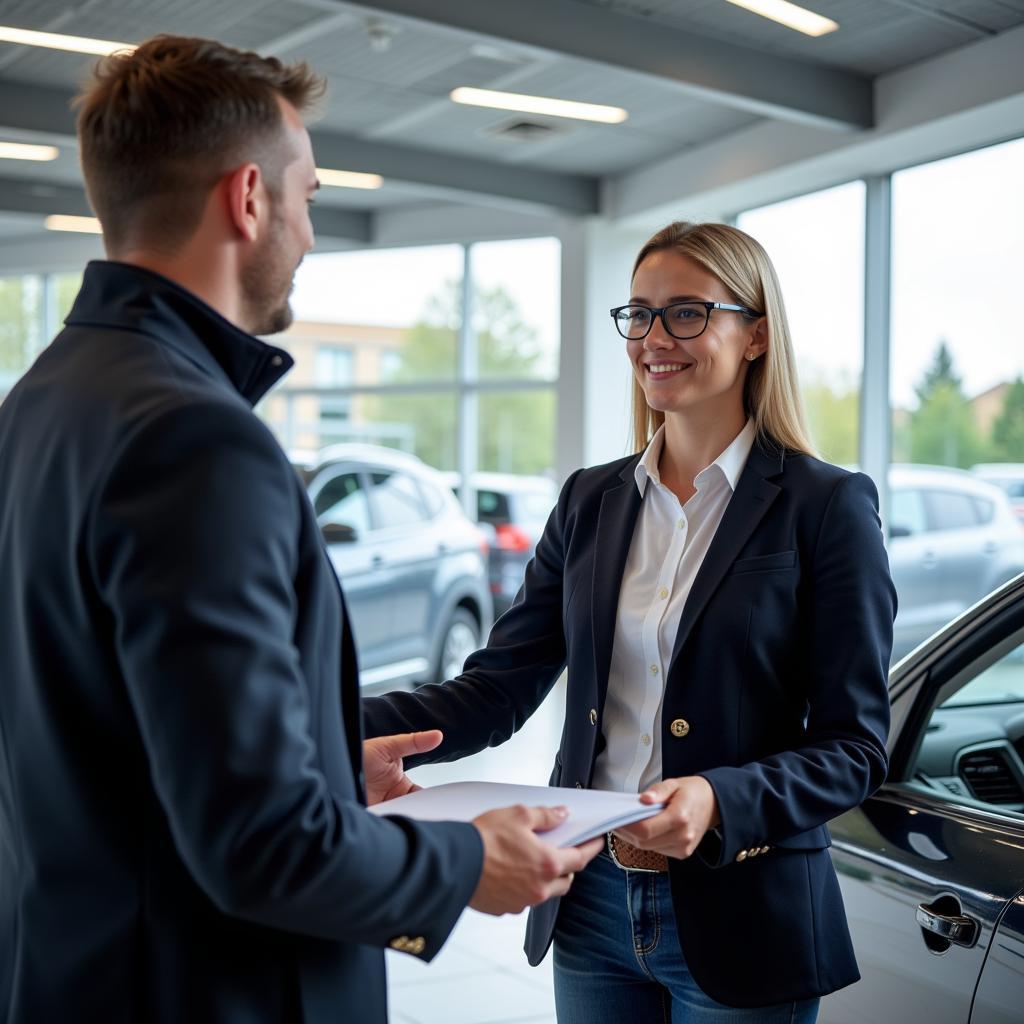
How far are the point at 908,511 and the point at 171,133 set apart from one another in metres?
6.81

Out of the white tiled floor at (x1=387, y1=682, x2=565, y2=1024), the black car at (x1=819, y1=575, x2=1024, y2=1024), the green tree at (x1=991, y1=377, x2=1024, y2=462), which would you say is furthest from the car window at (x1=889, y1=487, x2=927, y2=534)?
the black car at (x1=819, y1=575, x2=1024, y2=1024)

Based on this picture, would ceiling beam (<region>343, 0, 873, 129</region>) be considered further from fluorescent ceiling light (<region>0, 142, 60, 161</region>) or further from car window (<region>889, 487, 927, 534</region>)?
fluorescent ceiling light (<region>0, 142, 60, 161</region>)

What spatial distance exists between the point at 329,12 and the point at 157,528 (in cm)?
527

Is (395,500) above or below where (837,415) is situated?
below

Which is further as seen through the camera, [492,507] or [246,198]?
[492,507]

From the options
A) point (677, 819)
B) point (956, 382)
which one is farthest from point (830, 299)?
point (677, 819)

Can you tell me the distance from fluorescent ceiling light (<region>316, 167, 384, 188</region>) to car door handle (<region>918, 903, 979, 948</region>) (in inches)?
273

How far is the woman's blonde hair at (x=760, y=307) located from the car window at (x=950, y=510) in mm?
5559

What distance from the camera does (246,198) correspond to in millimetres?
1137

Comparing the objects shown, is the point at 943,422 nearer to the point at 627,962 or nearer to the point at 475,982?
the point at 475,982

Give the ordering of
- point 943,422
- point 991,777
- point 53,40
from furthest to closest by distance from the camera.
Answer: point 943,422 → point 53,40 → point 991,777

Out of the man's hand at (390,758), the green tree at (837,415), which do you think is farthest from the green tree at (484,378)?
the man's hand at (390,758)

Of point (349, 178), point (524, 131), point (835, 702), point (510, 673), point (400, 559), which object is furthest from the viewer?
point (349, 178)

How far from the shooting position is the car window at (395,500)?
23.1ft
